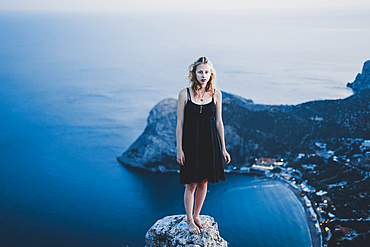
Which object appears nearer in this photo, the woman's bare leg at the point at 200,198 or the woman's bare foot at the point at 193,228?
the woman's bare leg at the point at 200,198

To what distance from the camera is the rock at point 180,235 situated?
3.26 meters

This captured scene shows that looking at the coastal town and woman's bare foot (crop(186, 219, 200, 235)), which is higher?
woman's bare foot (crop(186, 219, 200, 235))

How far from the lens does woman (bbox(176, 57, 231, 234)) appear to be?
109 inches

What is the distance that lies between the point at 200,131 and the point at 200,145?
0.15 meters

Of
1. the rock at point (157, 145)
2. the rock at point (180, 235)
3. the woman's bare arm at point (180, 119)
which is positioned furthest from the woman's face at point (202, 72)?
the rock at point (157, 145)

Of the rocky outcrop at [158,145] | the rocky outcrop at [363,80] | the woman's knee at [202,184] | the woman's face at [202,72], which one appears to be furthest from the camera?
the rocky outcrop at [363,80]

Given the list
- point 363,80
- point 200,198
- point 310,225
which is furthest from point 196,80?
point 363,80

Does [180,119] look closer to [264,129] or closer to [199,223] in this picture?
[199,223]

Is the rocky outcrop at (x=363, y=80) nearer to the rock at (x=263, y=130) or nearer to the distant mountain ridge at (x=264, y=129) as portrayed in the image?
the distant mountain ridge at (x=264, y=129)

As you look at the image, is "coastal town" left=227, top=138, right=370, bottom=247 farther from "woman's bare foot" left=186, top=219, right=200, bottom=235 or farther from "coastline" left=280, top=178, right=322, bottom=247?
"woman's bare foot" left=186, top=219, right=200, bottom=235

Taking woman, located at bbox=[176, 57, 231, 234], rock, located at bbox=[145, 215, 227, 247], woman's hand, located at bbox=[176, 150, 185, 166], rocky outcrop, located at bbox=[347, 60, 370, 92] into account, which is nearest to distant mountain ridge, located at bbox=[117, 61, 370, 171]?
rocky outcrop, located at bbox=[347, 60, 370, 92]

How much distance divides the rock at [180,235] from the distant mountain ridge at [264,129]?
23.3 m

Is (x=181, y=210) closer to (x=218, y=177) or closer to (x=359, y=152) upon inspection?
(x=359, y=152)

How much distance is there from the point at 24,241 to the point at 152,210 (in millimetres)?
8095
